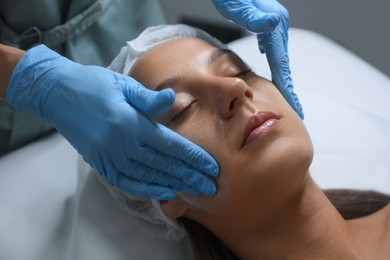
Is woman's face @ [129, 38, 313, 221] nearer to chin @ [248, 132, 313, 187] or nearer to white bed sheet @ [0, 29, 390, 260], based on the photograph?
chin @ [248, 132, 313, 187]

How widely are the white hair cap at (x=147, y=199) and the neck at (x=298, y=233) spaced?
179 millimetres

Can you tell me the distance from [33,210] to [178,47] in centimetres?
59

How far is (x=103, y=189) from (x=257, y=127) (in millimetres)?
517

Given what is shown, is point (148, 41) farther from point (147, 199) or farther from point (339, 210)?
point (339, 210)

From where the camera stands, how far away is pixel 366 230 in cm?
130

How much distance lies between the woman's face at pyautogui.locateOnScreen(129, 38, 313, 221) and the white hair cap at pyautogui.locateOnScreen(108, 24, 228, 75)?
0.13 metres

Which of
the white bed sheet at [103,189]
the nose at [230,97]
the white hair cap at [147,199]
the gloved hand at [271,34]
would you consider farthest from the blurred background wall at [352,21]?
the nose at [230,97]

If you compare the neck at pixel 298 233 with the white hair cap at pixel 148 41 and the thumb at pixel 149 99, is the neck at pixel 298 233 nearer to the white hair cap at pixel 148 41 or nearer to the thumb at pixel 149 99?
the thumb at pixel 149 99

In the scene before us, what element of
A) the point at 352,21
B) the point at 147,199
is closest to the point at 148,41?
the point at 147,199

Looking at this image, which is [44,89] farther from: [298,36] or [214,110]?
[298,36]

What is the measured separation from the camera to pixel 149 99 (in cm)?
107

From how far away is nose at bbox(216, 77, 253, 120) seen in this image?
111cm

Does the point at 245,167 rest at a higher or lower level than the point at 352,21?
higher

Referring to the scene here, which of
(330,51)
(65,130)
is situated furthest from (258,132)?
(330,51)
